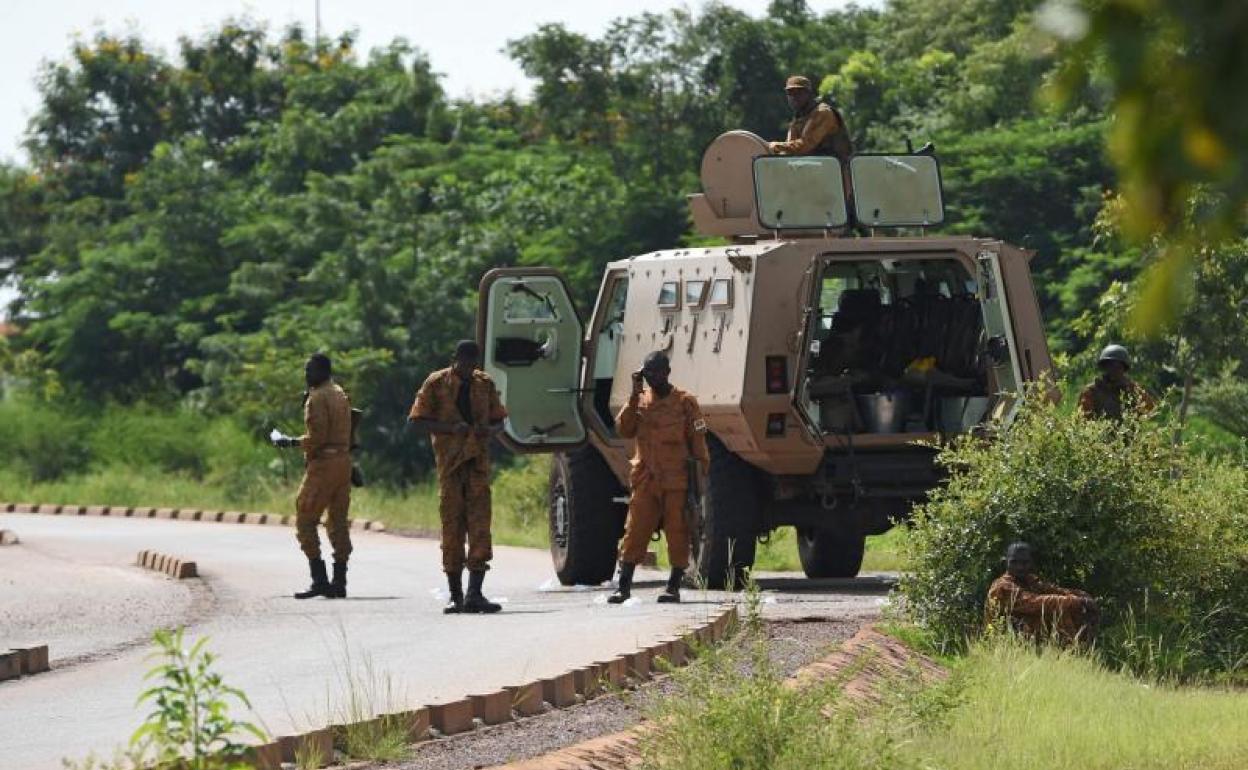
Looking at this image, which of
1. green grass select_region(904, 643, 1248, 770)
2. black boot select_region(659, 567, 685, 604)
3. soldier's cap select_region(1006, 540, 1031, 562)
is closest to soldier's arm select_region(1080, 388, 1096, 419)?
A: black boot select_region(659, 567, 685, 604)

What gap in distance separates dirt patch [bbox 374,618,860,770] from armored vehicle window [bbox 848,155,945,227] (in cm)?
683

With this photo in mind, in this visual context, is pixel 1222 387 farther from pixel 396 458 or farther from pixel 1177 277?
pixel 1177 277

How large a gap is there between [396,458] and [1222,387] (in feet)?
54.9

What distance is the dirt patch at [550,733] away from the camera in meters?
9.78

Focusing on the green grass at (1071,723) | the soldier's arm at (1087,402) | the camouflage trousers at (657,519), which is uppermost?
the soldier's arm at (1087,402)

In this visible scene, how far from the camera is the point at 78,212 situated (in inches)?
2194

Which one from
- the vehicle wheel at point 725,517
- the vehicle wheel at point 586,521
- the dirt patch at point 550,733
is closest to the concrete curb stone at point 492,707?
the dirt patch at point 550,733

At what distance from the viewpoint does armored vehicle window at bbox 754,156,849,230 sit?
19.1m

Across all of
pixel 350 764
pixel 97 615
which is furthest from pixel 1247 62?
pixel 97 615

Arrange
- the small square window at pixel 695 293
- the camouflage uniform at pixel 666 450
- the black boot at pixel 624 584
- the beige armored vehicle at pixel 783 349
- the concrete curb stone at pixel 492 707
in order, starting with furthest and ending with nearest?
the small square window at pixel 695 293 < the beige armored vehicle at pixel 783 349 < the black boot at pixel 624 584 < the camouflage uniform at pixel 666 450 < the concrete curb stone at pixel 492 707

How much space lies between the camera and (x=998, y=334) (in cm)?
1819

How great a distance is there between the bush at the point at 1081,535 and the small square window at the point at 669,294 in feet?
17.3

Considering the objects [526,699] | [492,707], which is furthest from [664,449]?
[492,707]

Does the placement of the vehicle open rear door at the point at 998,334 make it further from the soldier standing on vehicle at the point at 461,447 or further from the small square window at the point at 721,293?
the soldier standing on vehicle at the point at 461,447
